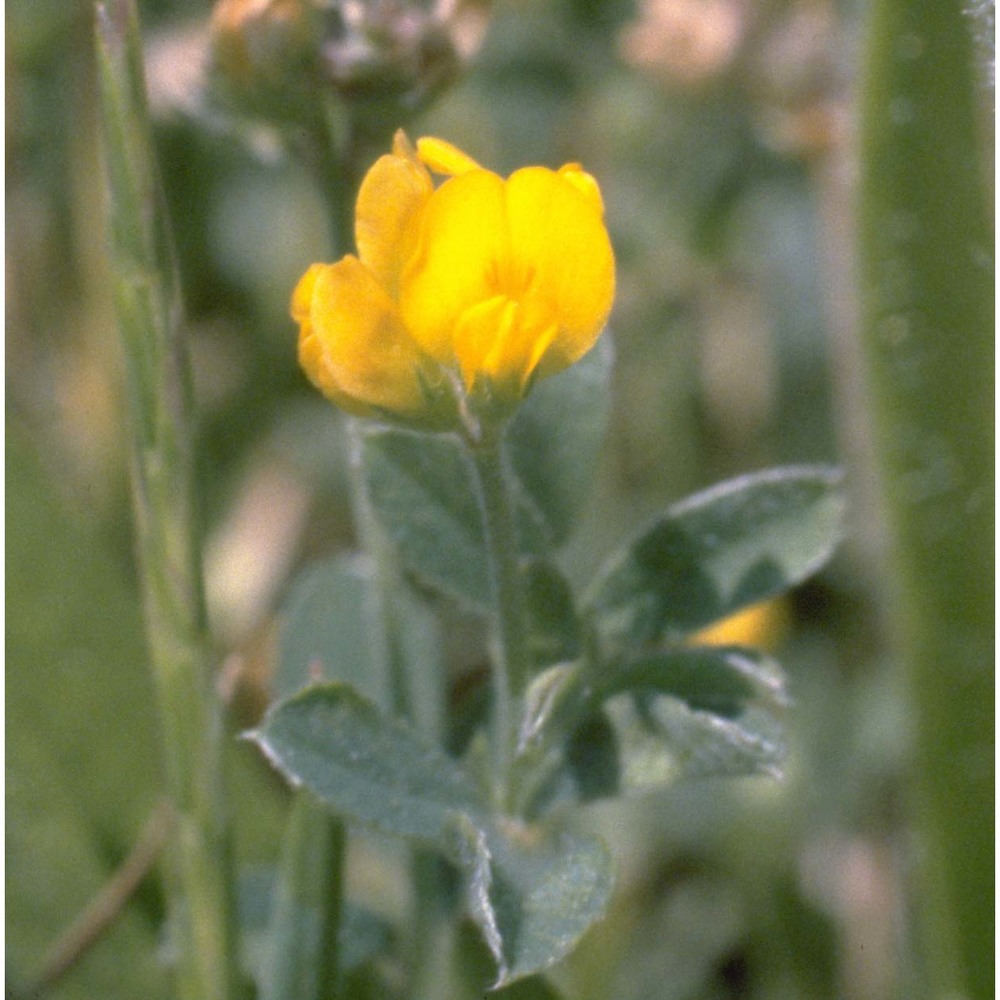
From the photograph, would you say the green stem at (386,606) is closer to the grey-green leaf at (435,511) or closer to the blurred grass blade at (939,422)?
the grey-green leaf at (435,511)

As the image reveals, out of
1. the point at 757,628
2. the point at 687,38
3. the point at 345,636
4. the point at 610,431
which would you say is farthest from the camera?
the point at 610,431

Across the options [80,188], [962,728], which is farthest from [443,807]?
[80,188]

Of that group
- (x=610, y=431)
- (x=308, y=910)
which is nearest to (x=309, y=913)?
(x=308, y=910)

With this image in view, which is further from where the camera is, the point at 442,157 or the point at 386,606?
the point at 386,606

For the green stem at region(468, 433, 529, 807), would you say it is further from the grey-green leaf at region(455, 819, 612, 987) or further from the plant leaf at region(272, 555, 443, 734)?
the plant leaf at region(272, 555, 443, 734)

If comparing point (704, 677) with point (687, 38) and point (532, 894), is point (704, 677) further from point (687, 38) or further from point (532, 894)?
point (687, 38)

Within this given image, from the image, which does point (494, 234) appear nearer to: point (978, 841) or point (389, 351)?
point (389, 351)
